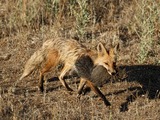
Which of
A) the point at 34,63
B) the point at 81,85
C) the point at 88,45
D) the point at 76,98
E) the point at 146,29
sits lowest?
A: the point at 76,98

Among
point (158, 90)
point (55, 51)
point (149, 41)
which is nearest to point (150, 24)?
point (149, 41)

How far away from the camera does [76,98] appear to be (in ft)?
23.6

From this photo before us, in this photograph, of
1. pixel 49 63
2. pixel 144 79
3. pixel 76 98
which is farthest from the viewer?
pixel 144 79

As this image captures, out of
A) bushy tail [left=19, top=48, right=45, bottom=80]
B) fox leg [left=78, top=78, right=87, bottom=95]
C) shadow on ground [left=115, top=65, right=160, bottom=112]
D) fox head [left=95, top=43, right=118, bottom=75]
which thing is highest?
fox head [left=95, top=43, right=118, bottom=75]

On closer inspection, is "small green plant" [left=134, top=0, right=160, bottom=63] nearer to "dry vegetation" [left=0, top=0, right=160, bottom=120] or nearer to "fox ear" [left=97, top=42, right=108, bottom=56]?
"dry vegetation" [left=0, top=0, right=160, bottom=120]

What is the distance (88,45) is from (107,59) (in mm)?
2289

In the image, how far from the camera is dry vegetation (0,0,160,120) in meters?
6.71

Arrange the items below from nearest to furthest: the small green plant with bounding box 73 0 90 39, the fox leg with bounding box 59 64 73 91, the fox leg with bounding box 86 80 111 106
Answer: the fox leg with bounding box 86 80 111 106 < the fox leg with bounding box 59 64 73 91 < the small green plant with bounding box 73 0 90 39

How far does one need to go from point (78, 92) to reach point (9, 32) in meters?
2.80

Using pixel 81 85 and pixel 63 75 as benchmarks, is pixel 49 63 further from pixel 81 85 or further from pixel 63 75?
pixel 81 85

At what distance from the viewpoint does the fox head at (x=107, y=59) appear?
6.70 m

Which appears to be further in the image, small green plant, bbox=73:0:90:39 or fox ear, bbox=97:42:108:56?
small green plant, bbox=73:0:90:39

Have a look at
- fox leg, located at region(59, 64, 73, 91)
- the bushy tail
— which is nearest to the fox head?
fox leg, located at region(59, 64, 73, 91)

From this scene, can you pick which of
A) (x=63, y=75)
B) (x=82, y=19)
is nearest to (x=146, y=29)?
(x=82, y=19)
